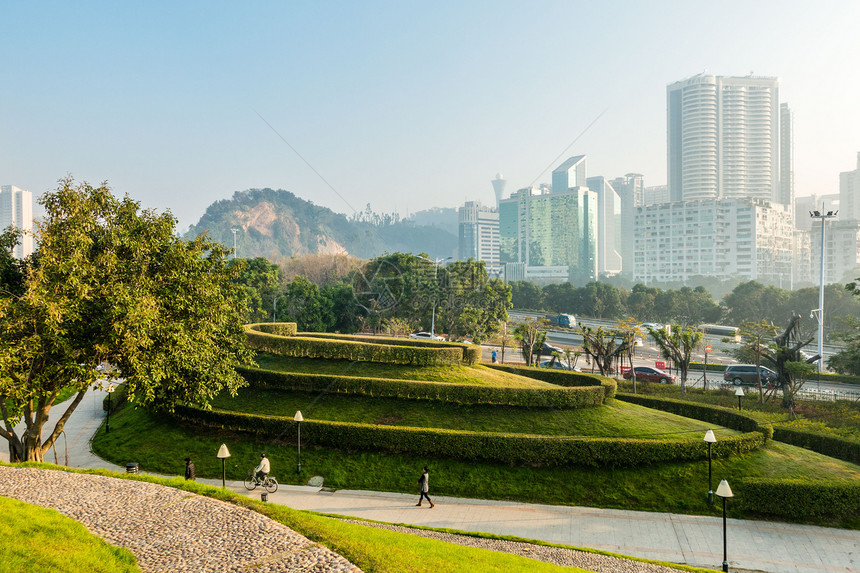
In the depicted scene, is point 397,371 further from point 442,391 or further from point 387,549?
point 387,549

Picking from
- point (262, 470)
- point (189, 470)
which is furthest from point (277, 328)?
point (262, 470)

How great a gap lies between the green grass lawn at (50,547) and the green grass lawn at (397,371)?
14.3 meters

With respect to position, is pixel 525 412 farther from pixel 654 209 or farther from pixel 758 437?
pixel 654 209

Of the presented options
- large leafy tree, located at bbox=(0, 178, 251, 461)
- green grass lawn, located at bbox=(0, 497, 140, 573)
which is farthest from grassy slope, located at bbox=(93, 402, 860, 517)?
green grass lawn, located at bbox=(0, 497, 140, 573)

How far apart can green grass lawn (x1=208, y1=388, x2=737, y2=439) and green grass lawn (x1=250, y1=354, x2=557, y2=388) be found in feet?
5.17

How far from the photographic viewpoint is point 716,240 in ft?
522

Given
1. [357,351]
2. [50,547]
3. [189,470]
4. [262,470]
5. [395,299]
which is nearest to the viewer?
[50,547]

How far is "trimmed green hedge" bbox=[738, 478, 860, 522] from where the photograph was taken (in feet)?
53.4

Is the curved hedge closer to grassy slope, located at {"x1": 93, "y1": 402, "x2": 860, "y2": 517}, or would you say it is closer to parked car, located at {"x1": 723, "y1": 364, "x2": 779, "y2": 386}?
grassy slope, located at {"x1": 93, "y1": 402, "x2": 860, "y2": 517}

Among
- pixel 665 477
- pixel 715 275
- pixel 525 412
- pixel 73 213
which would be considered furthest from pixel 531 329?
pixel 715 275

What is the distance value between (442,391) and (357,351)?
521 centimetres

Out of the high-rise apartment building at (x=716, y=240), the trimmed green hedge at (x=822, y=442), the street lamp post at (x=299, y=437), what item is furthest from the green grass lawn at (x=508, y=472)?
the high-rise apartment building at (x=716, y=240)

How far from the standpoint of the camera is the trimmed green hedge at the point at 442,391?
2170cm

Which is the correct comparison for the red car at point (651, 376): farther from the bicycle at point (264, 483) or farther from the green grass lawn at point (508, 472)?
the bicycle at point (264, 483)
